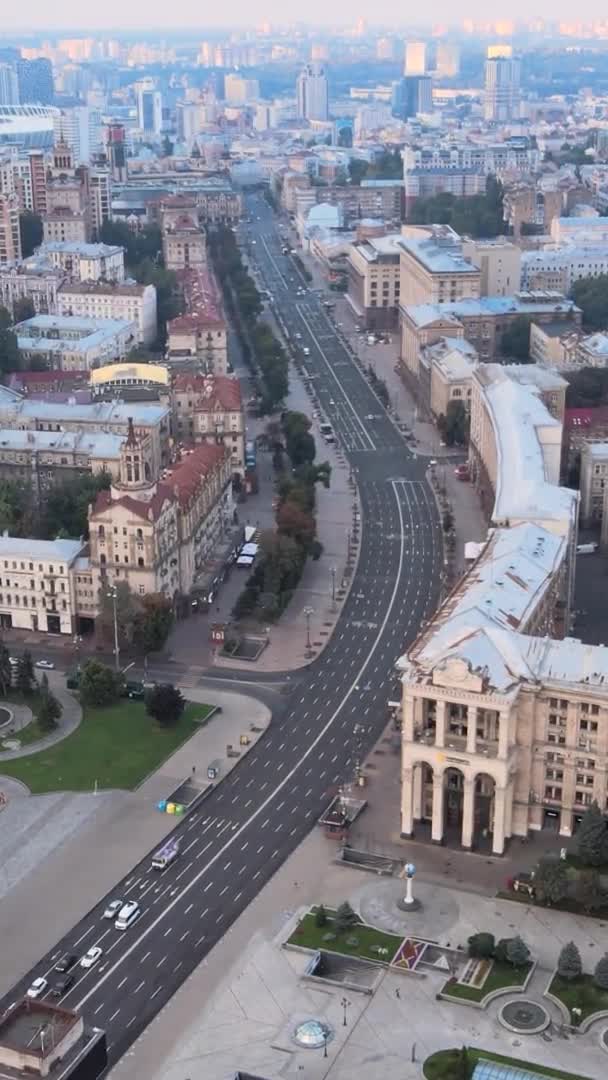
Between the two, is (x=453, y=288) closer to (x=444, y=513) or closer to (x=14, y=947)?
(x=444, y=513)

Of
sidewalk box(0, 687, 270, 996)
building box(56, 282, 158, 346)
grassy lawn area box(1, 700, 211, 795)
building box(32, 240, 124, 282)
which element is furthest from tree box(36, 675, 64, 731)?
building box(32, 240, 124, 282)

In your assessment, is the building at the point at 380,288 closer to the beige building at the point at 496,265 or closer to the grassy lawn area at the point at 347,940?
the beige building at the point at 496,265

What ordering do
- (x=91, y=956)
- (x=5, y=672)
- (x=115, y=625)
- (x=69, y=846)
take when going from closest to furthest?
1. (x=91, y=956)
2. (x=69, y=846)
3. (x=5, y=672)
4. (x=115, y=625)

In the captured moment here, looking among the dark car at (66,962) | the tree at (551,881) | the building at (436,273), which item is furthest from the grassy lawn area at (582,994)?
the building at (436,273)

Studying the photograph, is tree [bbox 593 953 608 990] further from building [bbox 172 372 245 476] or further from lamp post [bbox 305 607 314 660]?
building [bbox 172 372 245 476]

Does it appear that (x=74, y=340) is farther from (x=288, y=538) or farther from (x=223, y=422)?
(x=288, y=538)

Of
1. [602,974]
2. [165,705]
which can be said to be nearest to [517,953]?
[602,974]
